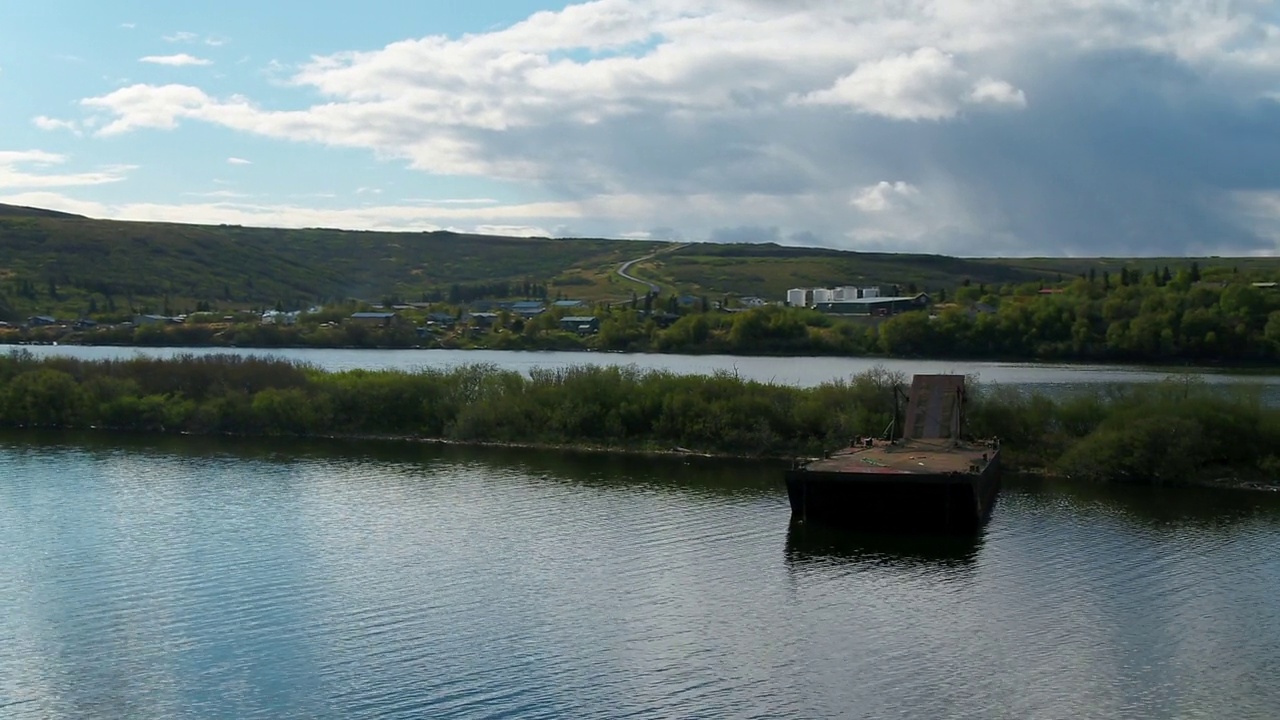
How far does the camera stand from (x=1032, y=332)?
428 ft

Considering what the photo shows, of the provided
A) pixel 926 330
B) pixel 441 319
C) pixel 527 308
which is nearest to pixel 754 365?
pixel 926 330

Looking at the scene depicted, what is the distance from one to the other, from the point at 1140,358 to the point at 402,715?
109m

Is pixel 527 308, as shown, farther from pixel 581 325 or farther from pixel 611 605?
pixel 611 605

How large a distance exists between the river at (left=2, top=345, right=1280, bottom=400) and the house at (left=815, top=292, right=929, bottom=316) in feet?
97.2

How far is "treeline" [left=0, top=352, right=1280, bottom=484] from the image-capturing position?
182ft

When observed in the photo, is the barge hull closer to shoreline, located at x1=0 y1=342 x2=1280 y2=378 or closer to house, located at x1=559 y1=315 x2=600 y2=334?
shoreline, located at x1=0 y1=342 x2=1280 y2=378

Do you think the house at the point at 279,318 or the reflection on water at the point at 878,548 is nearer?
the reflection on water at the point at 878,548

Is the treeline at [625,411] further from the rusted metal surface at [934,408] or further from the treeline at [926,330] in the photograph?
the treeline at [926,330]

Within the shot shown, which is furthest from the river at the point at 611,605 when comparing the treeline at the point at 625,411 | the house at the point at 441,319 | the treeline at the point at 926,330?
the house at the point at 441,319

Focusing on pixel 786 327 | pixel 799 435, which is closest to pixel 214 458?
pixel 799 435

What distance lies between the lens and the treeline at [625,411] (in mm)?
55406

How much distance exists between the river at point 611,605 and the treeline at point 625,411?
3905mm

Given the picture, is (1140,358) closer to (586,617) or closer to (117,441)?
(117,441)

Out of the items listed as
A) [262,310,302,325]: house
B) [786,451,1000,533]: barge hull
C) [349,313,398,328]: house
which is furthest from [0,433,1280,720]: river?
[262,310,302,325]: house
